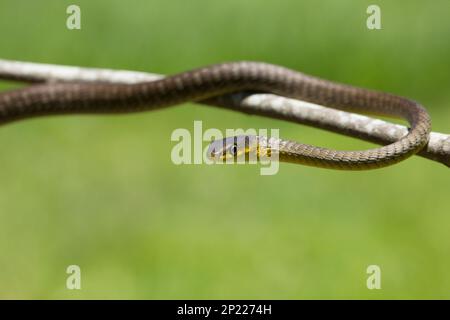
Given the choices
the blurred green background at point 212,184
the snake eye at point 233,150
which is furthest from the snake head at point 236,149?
the blurred green background at point 212,184

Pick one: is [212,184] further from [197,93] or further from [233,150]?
[233,150]

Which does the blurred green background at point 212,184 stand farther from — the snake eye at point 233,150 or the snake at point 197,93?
the snake eye at point 233,150

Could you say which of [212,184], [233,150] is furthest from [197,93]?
[212,184]

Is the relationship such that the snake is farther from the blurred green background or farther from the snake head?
the blurred green background

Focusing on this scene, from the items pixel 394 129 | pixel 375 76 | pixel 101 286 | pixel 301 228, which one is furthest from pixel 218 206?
pixel 394 129

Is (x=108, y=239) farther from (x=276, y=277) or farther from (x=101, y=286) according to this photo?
(x=276, y=277)
